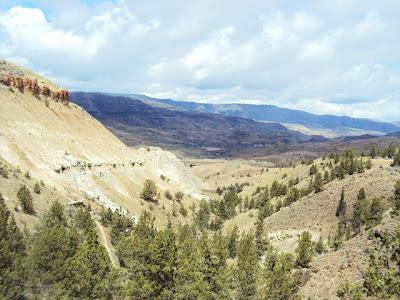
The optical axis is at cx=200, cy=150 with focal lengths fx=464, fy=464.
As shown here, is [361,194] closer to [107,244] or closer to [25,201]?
[107,244]

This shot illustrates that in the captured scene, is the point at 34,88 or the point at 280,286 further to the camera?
the point at 34,88

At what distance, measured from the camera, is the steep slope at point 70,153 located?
110m

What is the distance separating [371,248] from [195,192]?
13282 cm

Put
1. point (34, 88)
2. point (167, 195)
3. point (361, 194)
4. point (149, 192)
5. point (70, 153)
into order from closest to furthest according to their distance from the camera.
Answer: point (361, 194) < point (70, 153) < point (149, 192) < point (34, 88) < point (167, 195)

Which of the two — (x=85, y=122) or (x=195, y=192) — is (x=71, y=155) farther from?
(x=195, y=192)

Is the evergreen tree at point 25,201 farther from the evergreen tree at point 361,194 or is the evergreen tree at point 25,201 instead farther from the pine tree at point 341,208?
the evergreen tree at point 361,194

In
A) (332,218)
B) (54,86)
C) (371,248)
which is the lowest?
(332,218)

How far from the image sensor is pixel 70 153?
127m

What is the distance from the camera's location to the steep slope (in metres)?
110

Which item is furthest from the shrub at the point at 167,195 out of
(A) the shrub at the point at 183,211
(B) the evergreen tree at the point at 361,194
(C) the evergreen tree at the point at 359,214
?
(C) the evergreen tree at the point at 359,214

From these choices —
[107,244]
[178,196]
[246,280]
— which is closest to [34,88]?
[178,196]

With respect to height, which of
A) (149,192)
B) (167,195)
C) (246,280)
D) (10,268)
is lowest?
(167,195)

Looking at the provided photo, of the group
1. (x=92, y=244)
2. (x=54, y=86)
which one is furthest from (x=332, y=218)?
(x=54, y=86)

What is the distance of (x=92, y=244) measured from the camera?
55219 millimetres
